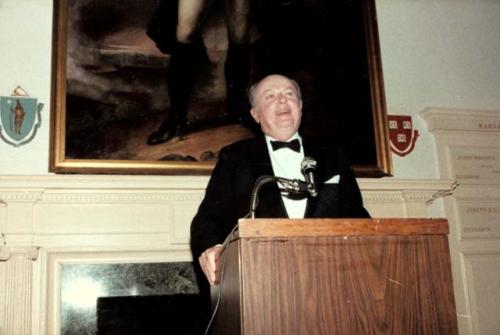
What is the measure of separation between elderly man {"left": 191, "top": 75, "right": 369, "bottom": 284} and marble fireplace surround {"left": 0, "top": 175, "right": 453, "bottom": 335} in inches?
45.8

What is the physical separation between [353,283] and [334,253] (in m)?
0.10

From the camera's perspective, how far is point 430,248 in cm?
158

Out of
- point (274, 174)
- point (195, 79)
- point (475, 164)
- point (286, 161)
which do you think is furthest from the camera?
point (475, 164)

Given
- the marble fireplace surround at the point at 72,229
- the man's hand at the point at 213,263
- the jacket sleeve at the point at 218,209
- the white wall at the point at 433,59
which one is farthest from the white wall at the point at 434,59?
the man's hand at the point at 213,263

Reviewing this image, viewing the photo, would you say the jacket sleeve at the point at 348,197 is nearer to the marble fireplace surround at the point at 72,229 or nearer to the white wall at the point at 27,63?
the marble fireplace surround at the point at 72,229

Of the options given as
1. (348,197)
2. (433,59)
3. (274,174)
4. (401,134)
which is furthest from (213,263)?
(433,59)

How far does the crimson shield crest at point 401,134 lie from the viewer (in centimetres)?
449

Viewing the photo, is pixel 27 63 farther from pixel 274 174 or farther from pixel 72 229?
pixel 274 174

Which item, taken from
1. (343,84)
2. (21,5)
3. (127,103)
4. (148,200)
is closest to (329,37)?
(343,84)

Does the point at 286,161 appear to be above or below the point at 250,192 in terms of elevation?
above

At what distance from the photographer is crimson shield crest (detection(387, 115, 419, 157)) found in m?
4.49

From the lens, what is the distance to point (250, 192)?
250cm

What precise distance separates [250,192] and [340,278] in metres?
1.08

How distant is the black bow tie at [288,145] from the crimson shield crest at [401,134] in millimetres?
1985
